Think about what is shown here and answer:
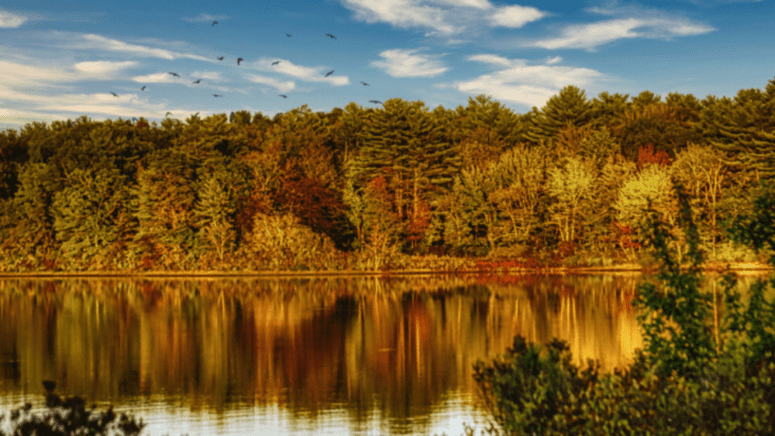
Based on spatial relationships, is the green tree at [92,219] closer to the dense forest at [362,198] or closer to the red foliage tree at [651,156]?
the dense forest at [362,198]

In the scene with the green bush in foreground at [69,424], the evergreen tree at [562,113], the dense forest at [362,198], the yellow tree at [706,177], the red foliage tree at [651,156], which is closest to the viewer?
the green bush in foreground at [69,424]

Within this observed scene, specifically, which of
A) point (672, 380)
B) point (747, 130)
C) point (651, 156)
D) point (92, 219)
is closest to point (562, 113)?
point (651, 156)

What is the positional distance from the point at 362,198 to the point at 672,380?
137ft

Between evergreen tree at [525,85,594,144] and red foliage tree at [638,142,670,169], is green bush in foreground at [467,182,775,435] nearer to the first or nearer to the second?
red foliage tree at [638,142,670,169]

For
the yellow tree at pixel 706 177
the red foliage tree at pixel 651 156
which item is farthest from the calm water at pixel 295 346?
the red foliage tree at pixel 651 156

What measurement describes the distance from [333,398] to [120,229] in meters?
36.8

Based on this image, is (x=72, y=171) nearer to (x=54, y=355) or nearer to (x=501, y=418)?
(x=54, y=355)

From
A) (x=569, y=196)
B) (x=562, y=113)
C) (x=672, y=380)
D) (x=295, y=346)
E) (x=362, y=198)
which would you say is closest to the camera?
(x=672, y=380)

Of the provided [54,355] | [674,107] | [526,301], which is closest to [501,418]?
[54,355]

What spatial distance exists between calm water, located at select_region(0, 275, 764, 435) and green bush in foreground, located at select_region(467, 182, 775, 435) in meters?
3.28

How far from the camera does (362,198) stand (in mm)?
49250

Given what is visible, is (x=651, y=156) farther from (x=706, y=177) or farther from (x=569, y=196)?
(x=569, y=196)

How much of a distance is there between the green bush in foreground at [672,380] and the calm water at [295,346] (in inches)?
129

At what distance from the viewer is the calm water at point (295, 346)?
12.2 meters
